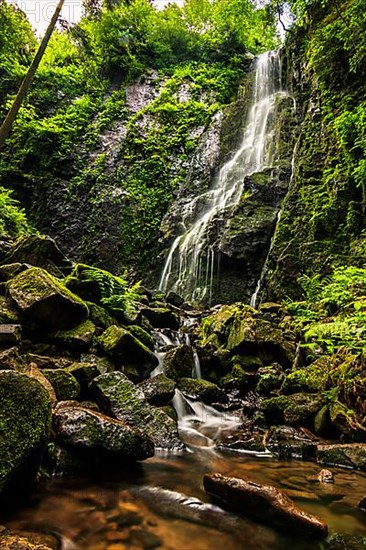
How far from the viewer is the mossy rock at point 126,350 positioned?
6266mm

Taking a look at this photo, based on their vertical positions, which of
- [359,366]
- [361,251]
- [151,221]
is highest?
[151,221]

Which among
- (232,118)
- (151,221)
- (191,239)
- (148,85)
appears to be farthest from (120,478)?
(148,85)

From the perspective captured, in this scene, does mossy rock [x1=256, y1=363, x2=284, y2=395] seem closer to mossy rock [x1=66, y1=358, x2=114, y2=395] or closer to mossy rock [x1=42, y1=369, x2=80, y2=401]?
mossy rock [x1=66, y1=358, x2=114, y2=395]

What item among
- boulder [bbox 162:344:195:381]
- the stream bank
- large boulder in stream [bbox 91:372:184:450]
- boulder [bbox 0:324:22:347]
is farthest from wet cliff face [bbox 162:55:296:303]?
boulder [bbox 0:324:22:347]

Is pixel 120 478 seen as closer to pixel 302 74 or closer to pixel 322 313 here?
pixel 322 313

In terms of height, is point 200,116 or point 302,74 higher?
point 200,116

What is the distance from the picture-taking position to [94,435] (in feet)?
11.6

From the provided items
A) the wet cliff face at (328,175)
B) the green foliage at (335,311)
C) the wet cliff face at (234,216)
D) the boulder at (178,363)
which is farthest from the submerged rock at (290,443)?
the wet cliff face at (234,216)

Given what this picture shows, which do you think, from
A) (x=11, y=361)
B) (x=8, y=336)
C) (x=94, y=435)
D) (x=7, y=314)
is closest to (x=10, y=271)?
(x=7, y=314)

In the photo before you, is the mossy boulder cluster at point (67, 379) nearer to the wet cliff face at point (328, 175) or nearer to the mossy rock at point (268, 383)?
the mossy rock at point (268, 383)

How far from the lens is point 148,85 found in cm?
2636

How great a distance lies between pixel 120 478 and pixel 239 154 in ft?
58.6

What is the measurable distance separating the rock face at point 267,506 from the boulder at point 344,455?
5.65 feet

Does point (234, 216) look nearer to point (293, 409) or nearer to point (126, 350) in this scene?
point (126, 350)
